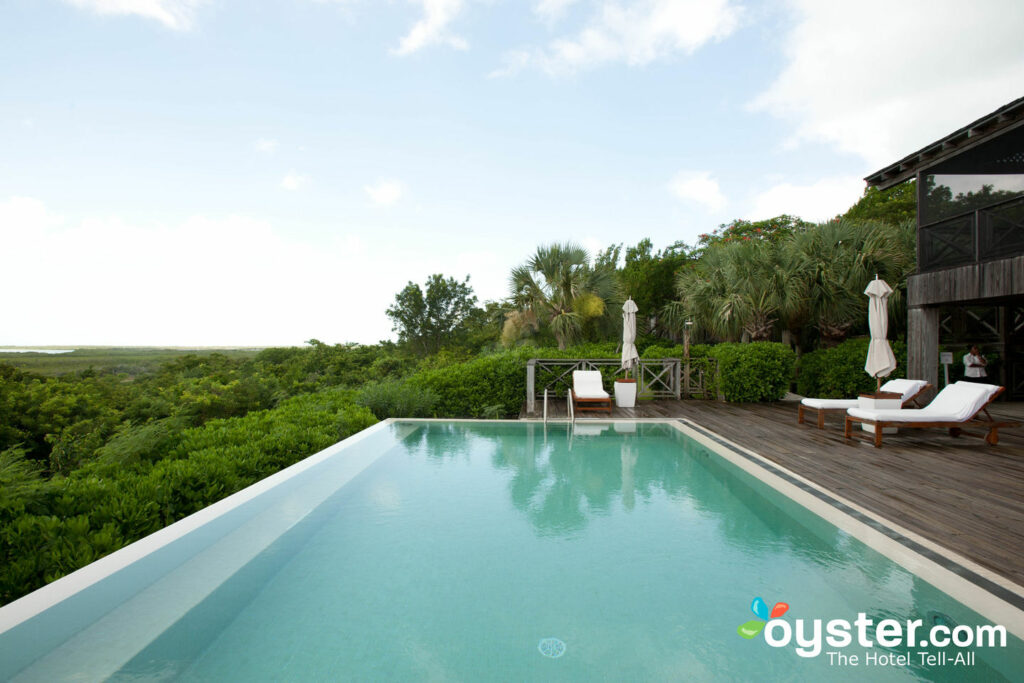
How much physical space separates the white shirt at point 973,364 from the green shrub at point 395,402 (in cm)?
1152

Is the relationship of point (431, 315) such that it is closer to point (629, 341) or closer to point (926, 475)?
point (629, 341)

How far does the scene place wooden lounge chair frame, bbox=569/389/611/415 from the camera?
9.22 metres

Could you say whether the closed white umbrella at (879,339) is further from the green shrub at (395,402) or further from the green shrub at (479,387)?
the green shrub at (395,402)

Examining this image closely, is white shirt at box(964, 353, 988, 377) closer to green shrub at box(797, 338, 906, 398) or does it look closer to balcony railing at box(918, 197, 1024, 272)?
green shrub at box(797, 338, 906, 398)

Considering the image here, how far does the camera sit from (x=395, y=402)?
31.3 feet

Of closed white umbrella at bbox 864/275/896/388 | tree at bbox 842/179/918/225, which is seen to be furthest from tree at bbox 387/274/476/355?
closed white umbrella at bbox 864/275/896/388

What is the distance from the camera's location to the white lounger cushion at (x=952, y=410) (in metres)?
5.80

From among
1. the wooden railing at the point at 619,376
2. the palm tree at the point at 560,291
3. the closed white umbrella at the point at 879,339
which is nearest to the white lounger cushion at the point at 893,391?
the closed white umbrella at the point at 879,339

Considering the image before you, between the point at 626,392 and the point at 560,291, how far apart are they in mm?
5427

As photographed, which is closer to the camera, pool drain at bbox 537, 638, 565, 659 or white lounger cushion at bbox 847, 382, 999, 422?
pool drain at bbox 537, 638, 565, 659

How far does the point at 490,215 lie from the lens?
20703mm

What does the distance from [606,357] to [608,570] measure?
8430 millimetres

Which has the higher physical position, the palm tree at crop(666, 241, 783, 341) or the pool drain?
the palm tree at crop(666, 241, 783, 341)

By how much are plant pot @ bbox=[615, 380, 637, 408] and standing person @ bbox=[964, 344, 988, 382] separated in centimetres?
741
